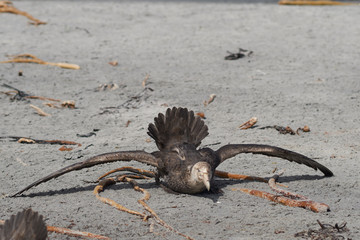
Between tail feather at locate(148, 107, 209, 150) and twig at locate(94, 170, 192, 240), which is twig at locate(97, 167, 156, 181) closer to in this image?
twig at locate(94, 170, 192, 240)

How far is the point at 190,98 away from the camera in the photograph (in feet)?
26.7

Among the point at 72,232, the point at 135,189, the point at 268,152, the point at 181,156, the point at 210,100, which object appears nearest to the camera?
the point at 72,232

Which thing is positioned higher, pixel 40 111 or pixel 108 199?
pixel 108 199

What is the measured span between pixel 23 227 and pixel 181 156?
5.72 feet

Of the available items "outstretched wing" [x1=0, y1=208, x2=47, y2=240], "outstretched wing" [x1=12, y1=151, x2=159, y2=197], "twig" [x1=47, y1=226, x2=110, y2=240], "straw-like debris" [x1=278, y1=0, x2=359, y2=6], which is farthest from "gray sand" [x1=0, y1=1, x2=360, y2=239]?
"outstretched wing" [x1=0, y1=208, x2=47, y2=240]

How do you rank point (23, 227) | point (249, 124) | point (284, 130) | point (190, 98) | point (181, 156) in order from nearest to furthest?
point (23, 227) → point (181, 156) → point (284, 130) → point (249, 124) → point (190, 98)

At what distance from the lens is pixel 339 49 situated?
32.3 ft

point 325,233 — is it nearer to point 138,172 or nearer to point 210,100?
point 138,172

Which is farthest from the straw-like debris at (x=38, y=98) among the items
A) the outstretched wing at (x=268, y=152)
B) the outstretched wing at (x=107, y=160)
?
the outstretched wing at (x=268, y=152)

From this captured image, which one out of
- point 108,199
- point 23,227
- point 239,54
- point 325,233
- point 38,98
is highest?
point 23,227

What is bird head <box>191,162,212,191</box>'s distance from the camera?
4941mm

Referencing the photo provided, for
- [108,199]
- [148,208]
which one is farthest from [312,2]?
[148,208]

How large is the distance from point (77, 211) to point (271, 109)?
332cm

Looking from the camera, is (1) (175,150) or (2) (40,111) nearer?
(1) (175,150)
